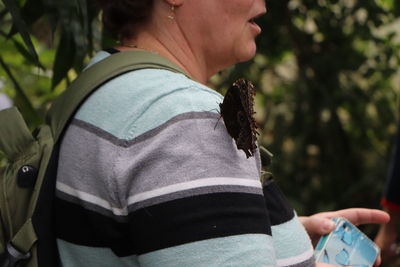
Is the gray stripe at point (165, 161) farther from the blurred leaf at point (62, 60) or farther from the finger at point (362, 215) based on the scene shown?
the blurred leaf at point (62, 60)

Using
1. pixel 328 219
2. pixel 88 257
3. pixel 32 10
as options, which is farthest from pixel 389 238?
pixel 88 257

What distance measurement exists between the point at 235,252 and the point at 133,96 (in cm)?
27

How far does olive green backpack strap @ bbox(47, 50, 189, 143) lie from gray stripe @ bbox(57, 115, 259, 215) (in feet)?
0.29

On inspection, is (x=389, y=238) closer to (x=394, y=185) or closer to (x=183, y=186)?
(x=394, y=185)

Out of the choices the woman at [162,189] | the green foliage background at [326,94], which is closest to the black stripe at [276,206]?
the woman at [162,189]

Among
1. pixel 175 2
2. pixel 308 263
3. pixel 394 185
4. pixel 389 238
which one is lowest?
pixel 389 238

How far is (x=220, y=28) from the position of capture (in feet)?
3.96

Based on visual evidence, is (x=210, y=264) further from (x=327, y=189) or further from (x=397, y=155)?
(x=327, y=189)

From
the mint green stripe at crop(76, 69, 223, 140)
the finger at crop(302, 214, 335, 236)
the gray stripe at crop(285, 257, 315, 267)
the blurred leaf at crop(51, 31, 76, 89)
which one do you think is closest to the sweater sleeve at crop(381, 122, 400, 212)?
the finger at crop(302, 214, 335, 236)

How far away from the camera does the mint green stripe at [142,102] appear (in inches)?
38.6

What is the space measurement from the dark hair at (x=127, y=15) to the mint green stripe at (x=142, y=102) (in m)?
0.19

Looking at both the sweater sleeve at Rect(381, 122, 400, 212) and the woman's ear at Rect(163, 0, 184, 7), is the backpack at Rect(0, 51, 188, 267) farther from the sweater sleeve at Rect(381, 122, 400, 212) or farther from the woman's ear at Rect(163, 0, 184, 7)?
the sweater sleeve at Rect(381, 122, 400, 212)

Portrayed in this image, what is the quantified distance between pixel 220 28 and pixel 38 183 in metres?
0.41

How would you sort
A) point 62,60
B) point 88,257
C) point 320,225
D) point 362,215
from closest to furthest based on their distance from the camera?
point 88,257 → point 320,225 → point 362,215 → point 62,60
